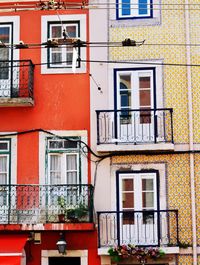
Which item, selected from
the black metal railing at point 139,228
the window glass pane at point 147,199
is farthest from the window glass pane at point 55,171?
the window glass pane at point 147,199

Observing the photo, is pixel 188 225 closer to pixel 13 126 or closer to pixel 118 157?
pixel 118 157

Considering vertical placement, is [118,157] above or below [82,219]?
above

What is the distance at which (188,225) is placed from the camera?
18328 mm

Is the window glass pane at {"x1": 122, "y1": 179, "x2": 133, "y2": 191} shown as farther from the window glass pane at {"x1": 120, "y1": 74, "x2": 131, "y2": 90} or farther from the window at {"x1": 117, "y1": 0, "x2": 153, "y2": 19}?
the window at {"x1": 117, "y1": 0, "x2": 153, "y2": 19}

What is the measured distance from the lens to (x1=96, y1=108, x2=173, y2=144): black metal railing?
18.6 metres

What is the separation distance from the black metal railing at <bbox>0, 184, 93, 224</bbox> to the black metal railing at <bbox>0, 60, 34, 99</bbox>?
8.02ft

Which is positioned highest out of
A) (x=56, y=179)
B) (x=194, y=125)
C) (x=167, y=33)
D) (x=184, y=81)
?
(x=167, y=33)

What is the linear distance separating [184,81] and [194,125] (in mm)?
1204

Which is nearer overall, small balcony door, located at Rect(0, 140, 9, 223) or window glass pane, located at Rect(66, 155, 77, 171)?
small balcony door, located at Rect(0, 140, 9, 223)

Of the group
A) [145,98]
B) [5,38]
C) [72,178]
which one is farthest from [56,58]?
[72,178]

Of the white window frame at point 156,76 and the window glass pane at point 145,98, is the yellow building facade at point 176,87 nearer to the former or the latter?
the white window frame at point 156,76

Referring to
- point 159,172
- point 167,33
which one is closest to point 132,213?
point 159,172

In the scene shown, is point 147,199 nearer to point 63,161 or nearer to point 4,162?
point 63,161

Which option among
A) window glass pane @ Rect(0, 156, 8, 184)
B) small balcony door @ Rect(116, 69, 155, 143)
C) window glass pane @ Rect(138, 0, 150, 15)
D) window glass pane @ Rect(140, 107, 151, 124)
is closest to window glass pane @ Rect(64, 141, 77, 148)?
small balcony door @ Rect(116, 69, 155, 143)
